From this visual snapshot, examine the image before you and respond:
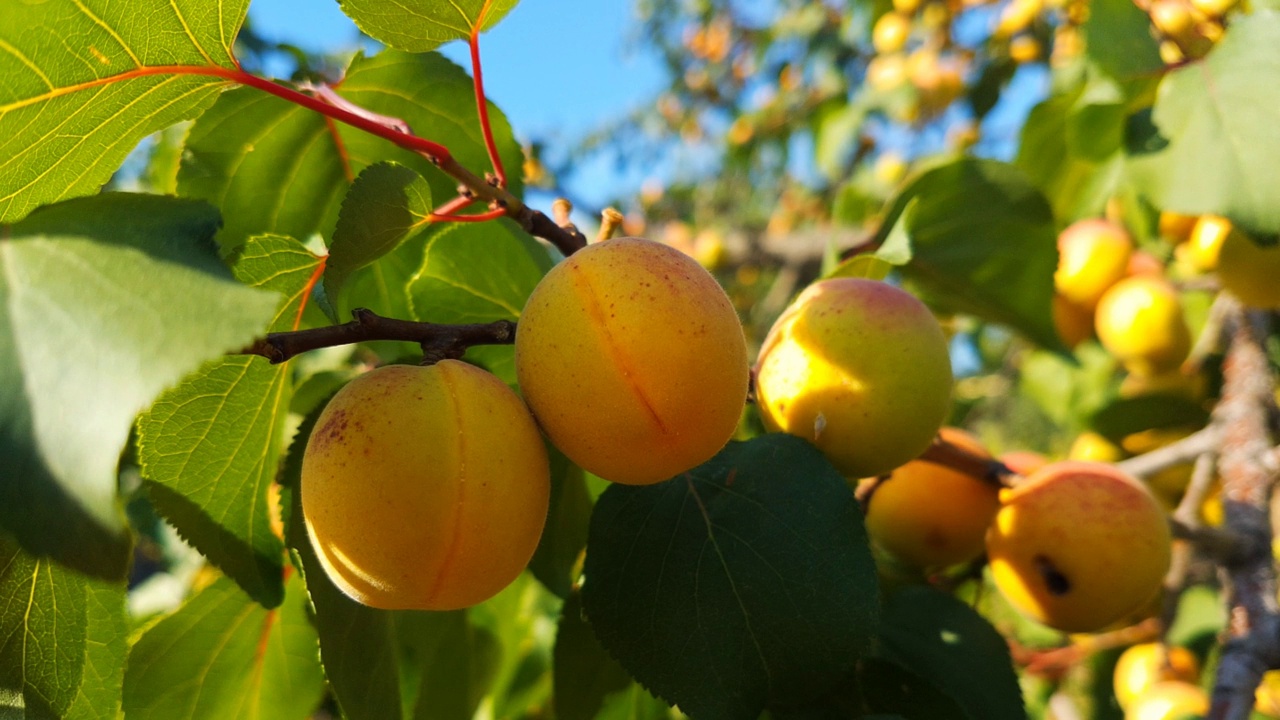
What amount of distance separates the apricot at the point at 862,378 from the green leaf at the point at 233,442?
17.3 inches

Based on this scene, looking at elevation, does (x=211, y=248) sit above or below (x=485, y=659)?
above

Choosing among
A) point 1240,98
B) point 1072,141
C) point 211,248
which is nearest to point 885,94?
point 1072,141

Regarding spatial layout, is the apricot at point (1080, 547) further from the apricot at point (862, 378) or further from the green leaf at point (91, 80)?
the green leaf at point (91, 80)

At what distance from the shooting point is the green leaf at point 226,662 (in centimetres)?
88

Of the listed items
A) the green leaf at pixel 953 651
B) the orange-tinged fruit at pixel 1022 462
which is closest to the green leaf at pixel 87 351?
the green leaf at pixel 953 651

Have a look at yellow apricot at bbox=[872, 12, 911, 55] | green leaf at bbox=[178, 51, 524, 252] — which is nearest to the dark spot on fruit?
green leaf at bbox=[178, 51, 524, 252]

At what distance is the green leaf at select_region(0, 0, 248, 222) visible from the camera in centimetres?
65

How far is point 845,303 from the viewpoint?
2.78ft

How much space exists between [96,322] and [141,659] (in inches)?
23.8

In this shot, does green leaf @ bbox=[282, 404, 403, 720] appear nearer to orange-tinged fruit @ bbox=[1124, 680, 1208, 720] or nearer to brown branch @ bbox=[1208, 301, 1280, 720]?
brown branch @ bbox=[1208, 301, 1280, 720]

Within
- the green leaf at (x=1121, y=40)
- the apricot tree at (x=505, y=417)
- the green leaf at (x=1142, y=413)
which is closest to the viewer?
the apricot tree at (x=505, y=417)

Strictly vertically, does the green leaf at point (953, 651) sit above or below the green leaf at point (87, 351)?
below

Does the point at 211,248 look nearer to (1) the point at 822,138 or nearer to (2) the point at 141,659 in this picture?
(2) the point at 141,659

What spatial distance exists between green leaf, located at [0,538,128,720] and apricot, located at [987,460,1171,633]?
2.89 ft
